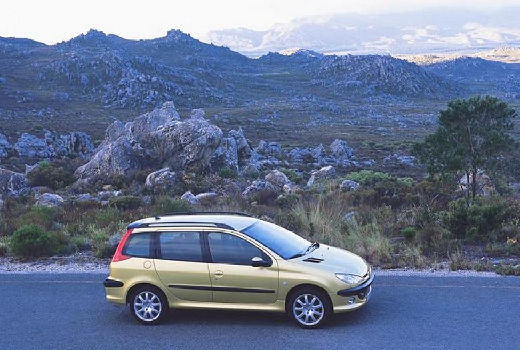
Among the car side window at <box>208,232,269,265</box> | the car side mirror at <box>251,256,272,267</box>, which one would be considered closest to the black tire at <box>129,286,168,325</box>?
the car side window at <box>208,232,269,265</box>

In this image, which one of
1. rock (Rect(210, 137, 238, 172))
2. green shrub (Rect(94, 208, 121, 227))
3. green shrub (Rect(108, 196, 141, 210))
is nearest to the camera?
green shrub (Rect(94, 208, 121, 227))

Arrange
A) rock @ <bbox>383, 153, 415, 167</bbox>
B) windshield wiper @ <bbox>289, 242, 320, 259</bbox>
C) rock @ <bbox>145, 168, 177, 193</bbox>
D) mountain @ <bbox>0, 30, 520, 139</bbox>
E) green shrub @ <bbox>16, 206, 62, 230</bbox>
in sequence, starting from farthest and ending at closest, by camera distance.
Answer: mountain @ <bbox>0, 30, 520, 139</bbox> → rock @ <bbox>383, 153, 415, 167</bbox> → rock @ <bbox>145, 168, 177, 193</bbox> → green shrub @ <bbox>16, 206, 62, 230</bbox> → windshield wiper @ <bbox>289, 242, 320, 259</bbox>

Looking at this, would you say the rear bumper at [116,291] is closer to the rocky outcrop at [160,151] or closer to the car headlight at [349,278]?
the car headlight at [349,278]

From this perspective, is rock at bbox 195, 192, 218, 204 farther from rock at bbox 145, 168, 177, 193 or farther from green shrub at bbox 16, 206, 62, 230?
green shrub at bbox 16, 206, 62, 230

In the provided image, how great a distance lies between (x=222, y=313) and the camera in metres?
9.16

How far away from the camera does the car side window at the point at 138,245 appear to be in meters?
8.91

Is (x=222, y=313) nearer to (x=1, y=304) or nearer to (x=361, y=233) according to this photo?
(x=1, y=304)

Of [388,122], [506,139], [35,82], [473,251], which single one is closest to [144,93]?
[35,82]

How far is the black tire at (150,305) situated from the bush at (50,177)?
22.2m

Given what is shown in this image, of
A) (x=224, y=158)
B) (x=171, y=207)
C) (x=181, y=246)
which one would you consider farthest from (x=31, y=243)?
(x=224, y=158)

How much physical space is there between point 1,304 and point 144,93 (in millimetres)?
100949

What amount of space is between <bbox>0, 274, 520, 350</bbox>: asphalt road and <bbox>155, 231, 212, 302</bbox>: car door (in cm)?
48

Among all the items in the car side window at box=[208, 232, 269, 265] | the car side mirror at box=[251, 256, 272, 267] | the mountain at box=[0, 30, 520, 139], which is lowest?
the car side mirror at box=[251, 256, 272, 267]

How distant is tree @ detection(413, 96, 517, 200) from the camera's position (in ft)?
66.7
